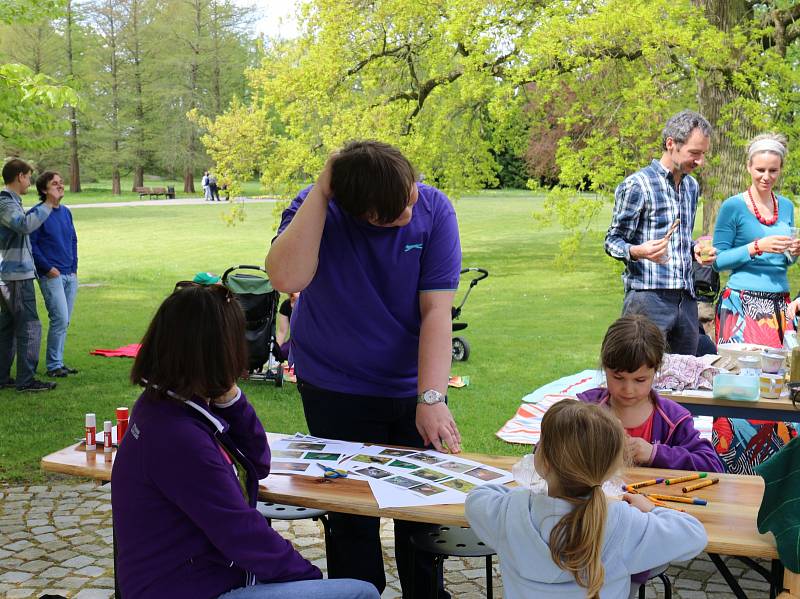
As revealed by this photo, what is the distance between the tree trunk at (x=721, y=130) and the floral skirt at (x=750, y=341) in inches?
239

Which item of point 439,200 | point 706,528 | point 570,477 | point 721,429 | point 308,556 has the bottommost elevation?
point 308,556

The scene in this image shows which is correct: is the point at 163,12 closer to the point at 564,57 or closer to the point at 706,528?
the point at 564,57

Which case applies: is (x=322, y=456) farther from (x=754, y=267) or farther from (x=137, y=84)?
(x=137, y=84)

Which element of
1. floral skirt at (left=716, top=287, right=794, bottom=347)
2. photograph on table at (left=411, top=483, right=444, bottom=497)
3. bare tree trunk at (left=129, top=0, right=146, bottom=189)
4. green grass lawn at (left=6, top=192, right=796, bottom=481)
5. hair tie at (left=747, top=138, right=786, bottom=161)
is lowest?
green grass lawn at (left=6, top=192, right=796, bottom=481)

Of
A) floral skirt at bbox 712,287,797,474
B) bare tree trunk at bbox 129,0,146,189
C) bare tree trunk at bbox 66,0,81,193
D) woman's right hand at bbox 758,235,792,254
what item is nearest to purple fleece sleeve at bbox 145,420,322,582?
floral skirt at bbox 712,287,797,474

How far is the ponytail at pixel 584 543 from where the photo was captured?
218 centimetres

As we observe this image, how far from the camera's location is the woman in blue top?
5.03 metres

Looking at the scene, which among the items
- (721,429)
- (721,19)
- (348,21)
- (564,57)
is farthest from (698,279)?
(348,21)

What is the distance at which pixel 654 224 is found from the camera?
486 centimetres

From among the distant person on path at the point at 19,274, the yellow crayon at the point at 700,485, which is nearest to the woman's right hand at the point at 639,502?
the yellow crayon at the point at 700,485

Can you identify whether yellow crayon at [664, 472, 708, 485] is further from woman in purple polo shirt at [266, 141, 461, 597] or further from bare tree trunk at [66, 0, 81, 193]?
bare tree trunk at [66, 0, 81, 193]

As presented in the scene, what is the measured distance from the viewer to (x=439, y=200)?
315cm

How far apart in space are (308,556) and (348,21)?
37.6ft

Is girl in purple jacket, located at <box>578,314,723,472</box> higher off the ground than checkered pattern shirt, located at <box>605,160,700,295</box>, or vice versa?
checkered pattern shirt, located at <box>605,160,700,295</box>
